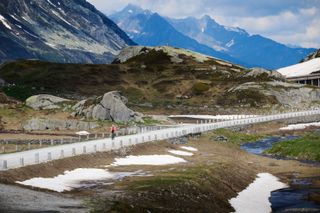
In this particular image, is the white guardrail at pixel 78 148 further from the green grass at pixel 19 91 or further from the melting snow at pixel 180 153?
the green grass at pixel 19 91

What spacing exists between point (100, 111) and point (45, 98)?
17.9m

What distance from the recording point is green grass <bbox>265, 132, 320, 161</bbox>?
211ft

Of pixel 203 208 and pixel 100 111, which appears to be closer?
pixel 203 208

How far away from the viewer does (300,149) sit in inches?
2648

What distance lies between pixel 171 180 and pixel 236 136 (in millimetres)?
52904

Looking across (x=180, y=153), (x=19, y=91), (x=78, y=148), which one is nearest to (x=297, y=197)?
(x=78, y=148)

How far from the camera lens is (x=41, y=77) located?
18162 cm

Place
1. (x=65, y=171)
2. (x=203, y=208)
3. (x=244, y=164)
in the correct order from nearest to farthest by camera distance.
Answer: (x=203, y=208) → (x=65, y=171) → (x=244, y=164)

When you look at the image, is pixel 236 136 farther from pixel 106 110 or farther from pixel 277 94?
pixel 277 94

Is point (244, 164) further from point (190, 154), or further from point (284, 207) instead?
point (284, 207)

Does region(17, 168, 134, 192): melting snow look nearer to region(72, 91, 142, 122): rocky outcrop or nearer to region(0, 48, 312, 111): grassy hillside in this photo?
region(72, 91, 142, 122): rocky outcrop

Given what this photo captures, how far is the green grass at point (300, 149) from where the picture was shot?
64.2 meters

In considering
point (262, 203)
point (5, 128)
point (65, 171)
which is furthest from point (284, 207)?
point (5, 128)

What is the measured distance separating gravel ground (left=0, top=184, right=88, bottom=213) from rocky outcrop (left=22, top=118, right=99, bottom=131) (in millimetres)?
51723
